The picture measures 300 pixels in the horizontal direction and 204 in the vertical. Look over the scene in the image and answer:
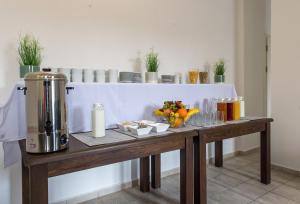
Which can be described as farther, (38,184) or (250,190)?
(250,190)

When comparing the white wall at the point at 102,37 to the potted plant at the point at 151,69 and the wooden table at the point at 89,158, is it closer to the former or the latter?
the potted plant at the point at 151,69

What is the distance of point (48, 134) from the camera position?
1.10m

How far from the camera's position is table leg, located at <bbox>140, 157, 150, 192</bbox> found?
220 cm

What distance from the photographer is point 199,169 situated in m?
1.65

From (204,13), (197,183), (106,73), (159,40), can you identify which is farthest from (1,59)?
(204,13)

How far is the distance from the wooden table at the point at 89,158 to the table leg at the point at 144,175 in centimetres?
68

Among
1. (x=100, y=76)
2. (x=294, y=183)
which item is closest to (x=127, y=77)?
(x=100, y=76)

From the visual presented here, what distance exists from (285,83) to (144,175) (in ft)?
6.52

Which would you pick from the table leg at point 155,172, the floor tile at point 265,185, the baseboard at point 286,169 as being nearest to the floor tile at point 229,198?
the floor tile at point 265,185

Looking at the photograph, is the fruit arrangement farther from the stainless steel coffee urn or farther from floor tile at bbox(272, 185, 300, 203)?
floor tile at bbox(272, 185, 300, 203)

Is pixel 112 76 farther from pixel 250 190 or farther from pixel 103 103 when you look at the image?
pixel 250 190

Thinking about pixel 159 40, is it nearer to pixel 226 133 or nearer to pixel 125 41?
pixel 125 41

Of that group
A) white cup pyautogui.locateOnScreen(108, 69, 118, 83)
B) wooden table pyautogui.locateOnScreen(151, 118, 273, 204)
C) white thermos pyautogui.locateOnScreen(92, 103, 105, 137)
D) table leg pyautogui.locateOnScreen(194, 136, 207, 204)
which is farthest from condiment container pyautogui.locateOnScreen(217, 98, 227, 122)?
white thermos pyautogui.locateOnScreen(92, 103, 105, 137)

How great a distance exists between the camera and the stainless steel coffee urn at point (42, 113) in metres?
1.09
